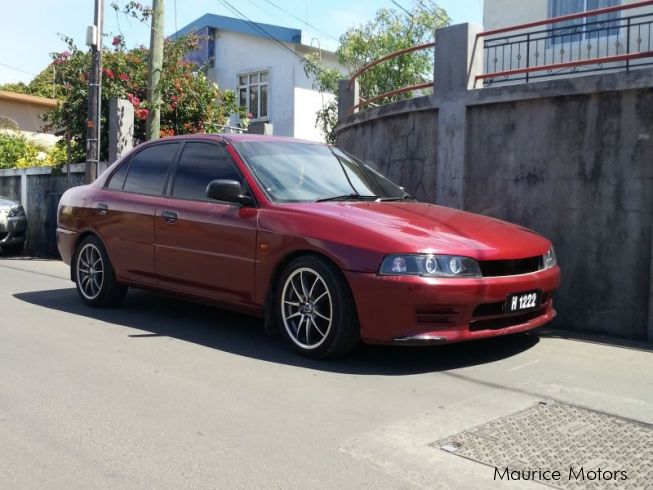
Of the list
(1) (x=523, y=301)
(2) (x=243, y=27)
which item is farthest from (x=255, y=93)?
(1) (x=523, y=301)

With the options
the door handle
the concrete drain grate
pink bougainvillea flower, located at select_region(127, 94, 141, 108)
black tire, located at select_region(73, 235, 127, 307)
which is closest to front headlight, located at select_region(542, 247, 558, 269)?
the concrete drain grate

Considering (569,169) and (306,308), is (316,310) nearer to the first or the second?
(306,308)

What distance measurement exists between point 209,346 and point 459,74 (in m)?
4.24

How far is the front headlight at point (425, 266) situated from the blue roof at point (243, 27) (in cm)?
1632

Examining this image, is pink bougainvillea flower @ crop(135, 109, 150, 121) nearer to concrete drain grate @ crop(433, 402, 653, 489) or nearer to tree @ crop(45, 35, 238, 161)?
tree @ crop(45, 35, 238, 161)

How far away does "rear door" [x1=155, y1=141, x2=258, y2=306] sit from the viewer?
5.61 meters

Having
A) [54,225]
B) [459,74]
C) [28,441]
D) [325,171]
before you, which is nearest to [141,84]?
[54,225]

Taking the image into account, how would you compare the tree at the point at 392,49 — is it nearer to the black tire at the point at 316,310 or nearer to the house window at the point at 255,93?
the house window at the point at 255,93

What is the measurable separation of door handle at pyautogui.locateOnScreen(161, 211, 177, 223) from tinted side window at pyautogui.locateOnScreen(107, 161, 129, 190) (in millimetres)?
1003

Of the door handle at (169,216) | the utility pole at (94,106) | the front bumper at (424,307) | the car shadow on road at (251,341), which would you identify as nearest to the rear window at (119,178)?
the door handle at (169,216)

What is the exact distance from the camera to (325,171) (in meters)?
6.12

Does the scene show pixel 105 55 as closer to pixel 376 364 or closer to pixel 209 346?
pixel 209 346

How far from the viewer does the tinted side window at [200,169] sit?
19.7ft

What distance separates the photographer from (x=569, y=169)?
6914mm
